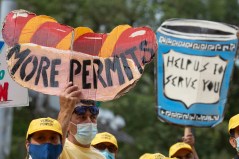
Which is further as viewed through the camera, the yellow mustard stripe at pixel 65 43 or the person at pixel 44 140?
Answer: the yellow mustard stripe at pixel 65 43

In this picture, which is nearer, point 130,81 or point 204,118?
point 130,81

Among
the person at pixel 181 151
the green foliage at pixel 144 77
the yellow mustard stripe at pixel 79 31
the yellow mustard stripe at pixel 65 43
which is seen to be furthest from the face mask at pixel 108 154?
the green foliage at pixel 144 77

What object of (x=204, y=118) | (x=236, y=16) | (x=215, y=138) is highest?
(x=204, y=118)

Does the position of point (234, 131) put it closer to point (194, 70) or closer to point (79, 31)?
point (79, 31)

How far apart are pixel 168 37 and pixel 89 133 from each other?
387 cm

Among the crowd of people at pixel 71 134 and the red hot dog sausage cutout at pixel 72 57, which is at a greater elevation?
the red hot dog sausage cutout at pixel 72 57

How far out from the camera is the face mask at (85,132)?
8.49m

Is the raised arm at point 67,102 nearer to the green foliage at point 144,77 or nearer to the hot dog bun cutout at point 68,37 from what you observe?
the hot dog bun cutout at point 68,37

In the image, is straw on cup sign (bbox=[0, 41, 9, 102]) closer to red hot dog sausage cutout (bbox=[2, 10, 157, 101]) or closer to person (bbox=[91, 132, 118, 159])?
person (bbox=[91, 132, 118, 159])

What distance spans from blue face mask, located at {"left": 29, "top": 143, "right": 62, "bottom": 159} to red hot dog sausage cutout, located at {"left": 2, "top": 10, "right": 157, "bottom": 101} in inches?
16.9

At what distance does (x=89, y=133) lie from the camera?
8.50 meters

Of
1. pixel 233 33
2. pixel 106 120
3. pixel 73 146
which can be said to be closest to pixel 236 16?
pixel 106 120

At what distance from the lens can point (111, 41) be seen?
27.2 feet

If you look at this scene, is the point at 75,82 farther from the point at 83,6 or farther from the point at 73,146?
the point at 83,6
